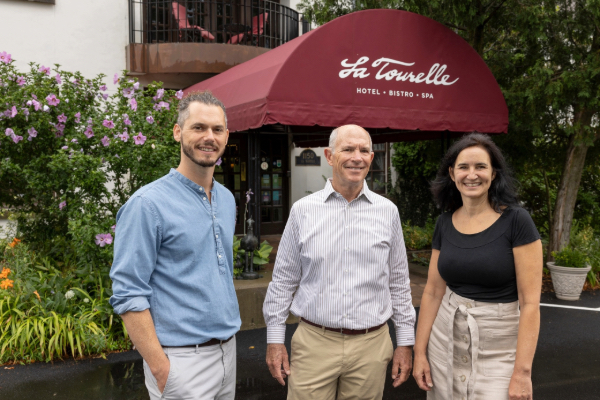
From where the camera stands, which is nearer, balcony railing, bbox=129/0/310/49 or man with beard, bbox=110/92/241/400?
man with beard, bbox=110/92/241/400

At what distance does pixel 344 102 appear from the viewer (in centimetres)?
610

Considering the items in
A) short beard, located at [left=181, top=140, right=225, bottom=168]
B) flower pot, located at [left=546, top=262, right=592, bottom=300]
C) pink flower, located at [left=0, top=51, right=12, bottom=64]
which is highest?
pink flower, located at [left=0, top=51, right=12, bottom=64]

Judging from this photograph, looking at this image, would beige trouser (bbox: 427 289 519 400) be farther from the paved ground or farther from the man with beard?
the paved ground

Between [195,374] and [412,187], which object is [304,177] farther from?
[195,374]

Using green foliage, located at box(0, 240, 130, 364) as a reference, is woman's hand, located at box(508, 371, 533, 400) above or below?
above

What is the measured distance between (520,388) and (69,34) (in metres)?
9.99

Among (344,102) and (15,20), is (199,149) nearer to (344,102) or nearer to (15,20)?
(344,102)

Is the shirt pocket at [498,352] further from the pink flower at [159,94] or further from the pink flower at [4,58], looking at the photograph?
the pink flower at [4,58]

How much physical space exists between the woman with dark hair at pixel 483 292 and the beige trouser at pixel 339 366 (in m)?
0.24

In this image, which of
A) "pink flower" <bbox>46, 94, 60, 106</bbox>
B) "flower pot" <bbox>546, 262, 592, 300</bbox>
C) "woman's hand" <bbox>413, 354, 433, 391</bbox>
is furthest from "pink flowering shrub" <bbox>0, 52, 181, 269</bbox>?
"flower pot" <bbox>546, 262, 592, 300</bbox>

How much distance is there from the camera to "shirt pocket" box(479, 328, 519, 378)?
7.62 ft

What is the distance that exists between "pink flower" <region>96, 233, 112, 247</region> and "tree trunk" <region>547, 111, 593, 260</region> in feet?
22.6

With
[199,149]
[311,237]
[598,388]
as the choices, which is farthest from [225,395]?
[598,388]

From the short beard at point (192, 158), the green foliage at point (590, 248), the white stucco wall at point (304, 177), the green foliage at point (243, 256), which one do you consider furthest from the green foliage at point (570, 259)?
the short beard at point (192, 158)
